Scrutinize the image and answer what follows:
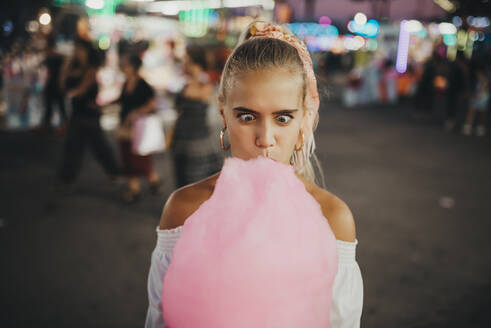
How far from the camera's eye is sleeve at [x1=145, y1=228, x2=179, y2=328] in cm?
99

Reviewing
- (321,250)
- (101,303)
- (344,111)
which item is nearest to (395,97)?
(344,111)

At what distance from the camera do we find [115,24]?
10.4 m

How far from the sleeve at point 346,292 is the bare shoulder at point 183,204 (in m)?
0.39

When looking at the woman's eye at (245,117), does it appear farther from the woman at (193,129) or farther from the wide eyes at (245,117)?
the woman at (193,129)

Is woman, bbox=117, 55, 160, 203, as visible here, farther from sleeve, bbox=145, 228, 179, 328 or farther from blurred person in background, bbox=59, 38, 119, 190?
sleeve, bbox=145, 228, 179, 328

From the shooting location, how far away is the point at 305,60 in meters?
1.13

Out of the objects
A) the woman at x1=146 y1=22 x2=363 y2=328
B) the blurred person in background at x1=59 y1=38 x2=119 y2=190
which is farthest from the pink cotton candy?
the blurred person in background at x1=59 y1=38 x2=119 y2=190

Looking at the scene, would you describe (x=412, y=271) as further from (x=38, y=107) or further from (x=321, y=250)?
(x=38, y=107)

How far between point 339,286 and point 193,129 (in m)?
3.03

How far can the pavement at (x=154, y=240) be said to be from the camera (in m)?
2.75

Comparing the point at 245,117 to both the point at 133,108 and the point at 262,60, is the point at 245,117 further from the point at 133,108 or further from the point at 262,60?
the point at 133,108

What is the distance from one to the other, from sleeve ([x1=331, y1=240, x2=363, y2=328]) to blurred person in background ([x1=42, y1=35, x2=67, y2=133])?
7.31 m

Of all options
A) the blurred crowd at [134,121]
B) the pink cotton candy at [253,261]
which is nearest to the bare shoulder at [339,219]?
the pink cotton candy at [253,261]

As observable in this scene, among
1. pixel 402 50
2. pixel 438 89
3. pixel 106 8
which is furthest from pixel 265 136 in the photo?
pixel 402 50
